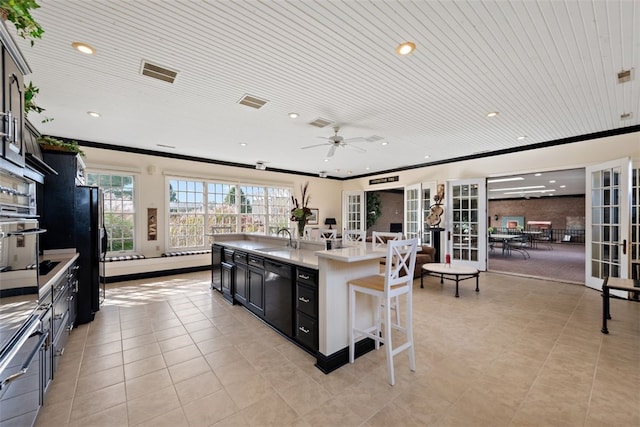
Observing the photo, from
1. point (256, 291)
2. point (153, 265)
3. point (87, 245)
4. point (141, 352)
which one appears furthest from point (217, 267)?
point (153, 265)

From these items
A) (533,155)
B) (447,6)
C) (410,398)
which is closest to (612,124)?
(533,155)

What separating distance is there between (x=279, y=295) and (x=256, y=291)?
1.89 ft

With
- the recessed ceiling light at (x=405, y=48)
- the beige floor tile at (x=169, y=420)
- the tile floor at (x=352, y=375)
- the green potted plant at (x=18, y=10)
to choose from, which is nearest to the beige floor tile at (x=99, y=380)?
the tile floor at (x=352, y=375)

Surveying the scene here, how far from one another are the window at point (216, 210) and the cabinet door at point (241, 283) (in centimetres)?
299

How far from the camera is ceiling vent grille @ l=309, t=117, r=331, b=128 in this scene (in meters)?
4.06

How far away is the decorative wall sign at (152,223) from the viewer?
5.94 metres

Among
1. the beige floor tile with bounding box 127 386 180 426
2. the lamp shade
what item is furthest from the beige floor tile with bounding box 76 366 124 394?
the lamp shade

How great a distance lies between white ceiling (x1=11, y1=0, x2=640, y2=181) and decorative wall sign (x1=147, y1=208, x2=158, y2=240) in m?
1.87

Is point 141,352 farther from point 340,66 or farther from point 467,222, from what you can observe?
point 467,222

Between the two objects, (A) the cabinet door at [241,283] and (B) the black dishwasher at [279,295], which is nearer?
(B) the black dishwasher at [279,295]

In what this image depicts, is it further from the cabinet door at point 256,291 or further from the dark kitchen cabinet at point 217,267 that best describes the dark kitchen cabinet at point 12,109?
the dark kitchen cabinet at point 217,267

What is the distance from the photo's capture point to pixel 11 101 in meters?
1.48

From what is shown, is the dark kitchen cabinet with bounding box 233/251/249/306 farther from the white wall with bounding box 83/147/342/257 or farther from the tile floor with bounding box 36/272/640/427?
the white wall with bounding box 83/147/342/257

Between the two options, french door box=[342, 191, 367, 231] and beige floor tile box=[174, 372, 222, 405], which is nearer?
beige floor tile box=[174, 372, 222, 405]
